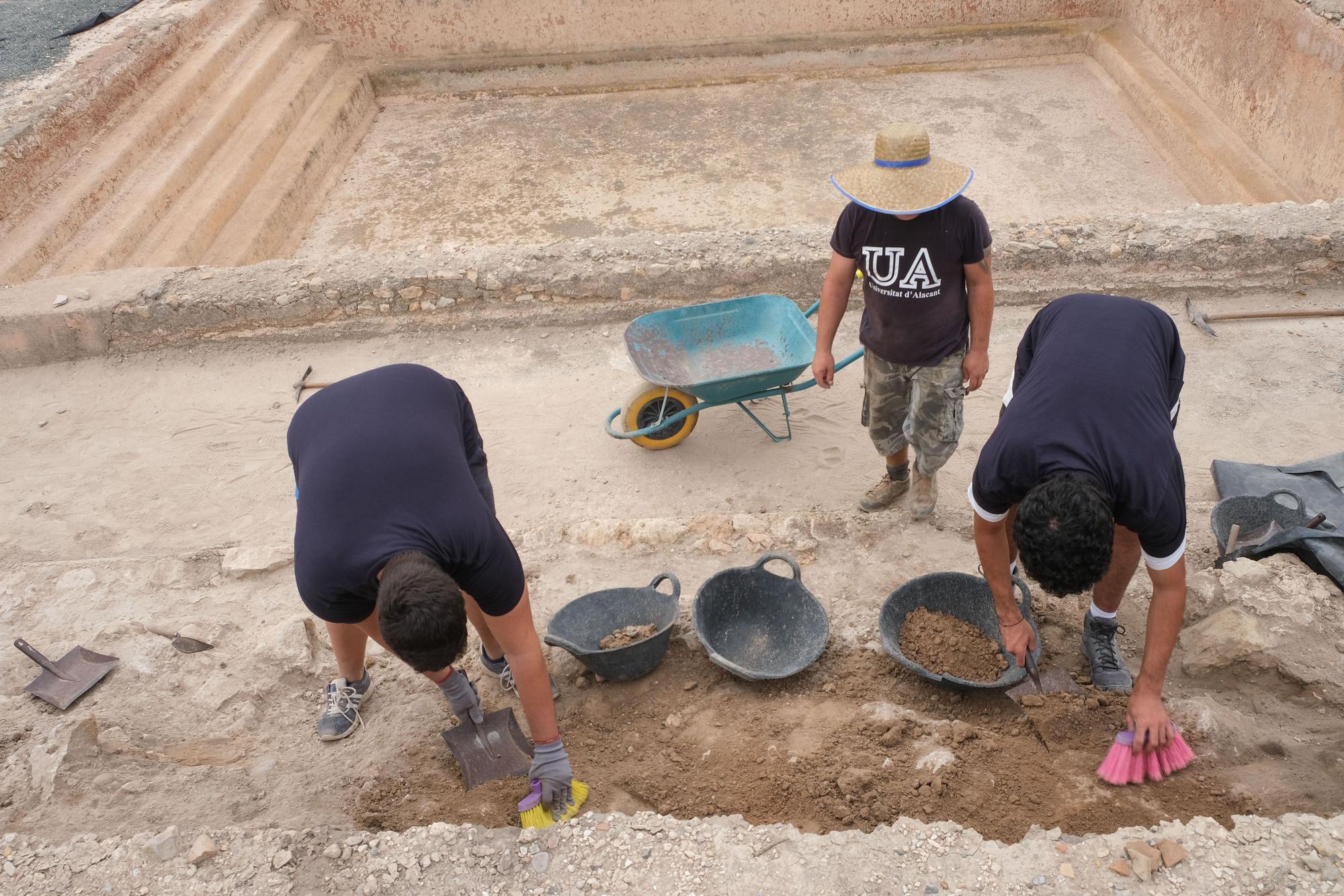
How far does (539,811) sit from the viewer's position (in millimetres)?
2463

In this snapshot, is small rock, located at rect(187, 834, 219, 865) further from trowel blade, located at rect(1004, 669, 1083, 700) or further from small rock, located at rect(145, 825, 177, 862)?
trowel blade, located at rect(1004, 669, 1083, 700)

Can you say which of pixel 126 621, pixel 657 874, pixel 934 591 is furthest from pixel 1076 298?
pixel 126 621

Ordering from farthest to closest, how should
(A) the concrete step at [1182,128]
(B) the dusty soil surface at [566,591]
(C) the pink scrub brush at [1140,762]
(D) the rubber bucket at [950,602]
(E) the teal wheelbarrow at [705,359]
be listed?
1. (A) the concrete step at [1182,128]
2. (E) the teal wheelbarrow at [705,359]
3. (D) the rubber bucket at [950,602]
4. (B) the dusty soil surface at [566,591]
5. (C) the pink scrub brush at [1140,762]

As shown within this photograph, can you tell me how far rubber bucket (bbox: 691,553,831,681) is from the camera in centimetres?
305

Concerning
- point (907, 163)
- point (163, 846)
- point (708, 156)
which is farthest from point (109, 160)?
point (907, 163)

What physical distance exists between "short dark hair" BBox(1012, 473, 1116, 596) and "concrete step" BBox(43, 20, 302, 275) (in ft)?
21.6

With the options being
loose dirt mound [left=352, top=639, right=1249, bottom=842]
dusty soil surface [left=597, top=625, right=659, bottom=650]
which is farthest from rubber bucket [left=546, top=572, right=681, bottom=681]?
loose dirt mound [left=352, top=639, right=1249, bottom=842]

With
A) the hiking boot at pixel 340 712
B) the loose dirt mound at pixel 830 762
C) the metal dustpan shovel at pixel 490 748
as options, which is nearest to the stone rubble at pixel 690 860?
the loose dirt mound at pixel 830 762

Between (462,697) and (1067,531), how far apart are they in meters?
1.85

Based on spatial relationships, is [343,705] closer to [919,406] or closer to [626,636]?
[626,636]

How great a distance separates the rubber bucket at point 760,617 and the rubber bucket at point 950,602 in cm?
22

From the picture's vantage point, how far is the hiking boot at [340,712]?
2975 millimetres

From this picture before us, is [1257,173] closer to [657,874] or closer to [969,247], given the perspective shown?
[969,247]

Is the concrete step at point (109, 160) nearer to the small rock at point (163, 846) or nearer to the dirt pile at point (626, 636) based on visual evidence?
the small rock at point (163, 846)
